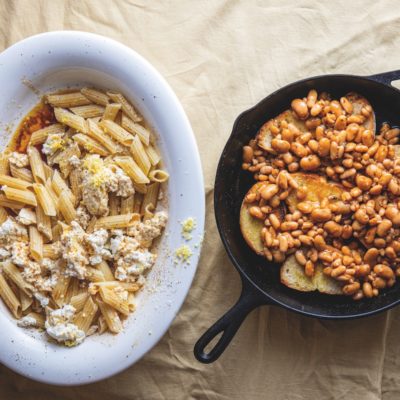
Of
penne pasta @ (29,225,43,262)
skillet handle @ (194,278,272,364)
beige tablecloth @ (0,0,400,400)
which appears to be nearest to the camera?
skillet handle @ (194,278,272,364)

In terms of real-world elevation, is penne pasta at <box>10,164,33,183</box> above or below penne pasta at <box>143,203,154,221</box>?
above

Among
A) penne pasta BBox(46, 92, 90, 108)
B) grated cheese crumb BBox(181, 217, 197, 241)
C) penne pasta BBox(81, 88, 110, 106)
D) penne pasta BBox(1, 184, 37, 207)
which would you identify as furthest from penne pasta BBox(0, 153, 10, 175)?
grated cheese crumb BBox(181, 217, 197, 241)

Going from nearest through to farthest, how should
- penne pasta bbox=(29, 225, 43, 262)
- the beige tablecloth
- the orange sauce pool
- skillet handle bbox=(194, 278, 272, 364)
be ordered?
skillet handle bbox=(194, 278, 272, 364) → penne pasta bbox=(29, 225, 43, 262) → the orange sauce pool → the beige tablecloth

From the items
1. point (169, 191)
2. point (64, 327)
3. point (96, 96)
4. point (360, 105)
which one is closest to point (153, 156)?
point (169, 191)

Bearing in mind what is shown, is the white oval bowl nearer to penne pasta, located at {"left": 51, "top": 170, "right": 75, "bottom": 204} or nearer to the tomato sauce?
the tomato sauce

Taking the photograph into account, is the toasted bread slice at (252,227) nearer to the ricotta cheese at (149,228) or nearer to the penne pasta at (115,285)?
the ricotta cheese at (149,228)

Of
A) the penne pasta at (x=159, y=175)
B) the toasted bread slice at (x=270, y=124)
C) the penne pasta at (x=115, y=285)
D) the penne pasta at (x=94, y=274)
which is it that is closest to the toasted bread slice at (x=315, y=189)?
the toasted bread slice at (x=270, y=124)

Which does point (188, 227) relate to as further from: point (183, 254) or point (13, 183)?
point (13, 183)
